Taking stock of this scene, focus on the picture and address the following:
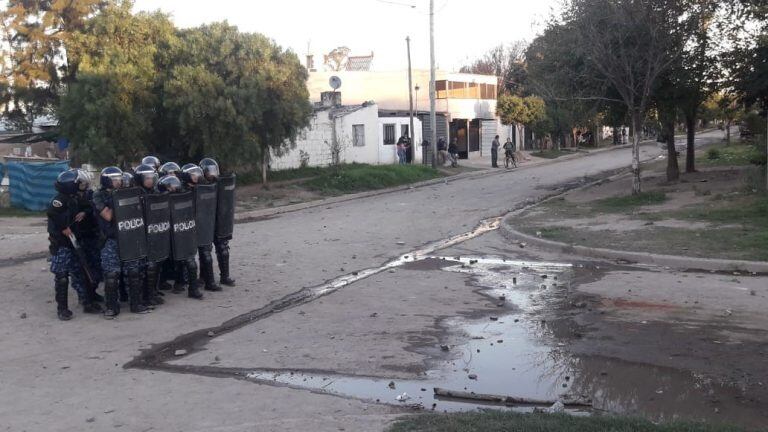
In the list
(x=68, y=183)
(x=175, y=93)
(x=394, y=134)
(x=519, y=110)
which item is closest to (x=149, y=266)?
(x=68, y=183)

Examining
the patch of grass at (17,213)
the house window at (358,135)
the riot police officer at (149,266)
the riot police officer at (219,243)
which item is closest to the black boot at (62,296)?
the riot police officer at (149,266)

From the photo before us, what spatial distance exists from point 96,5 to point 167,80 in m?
9.54

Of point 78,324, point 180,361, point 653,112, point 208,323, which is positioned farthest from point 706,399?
point 653,112

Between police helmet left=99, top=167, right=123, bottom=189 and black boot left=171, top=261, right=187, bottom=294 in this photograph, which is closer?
police helmet left=99, top=167, right=123, bottom=189

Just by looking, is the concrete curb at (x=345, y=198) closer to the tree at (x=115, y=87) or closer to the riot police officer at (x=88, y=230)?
the tree at (x=115, y=87)

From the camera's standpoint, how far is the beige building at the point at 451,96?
4838 centimetres

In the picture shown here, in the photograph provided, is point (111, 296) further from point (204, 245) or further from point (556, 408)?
point (556, 408)

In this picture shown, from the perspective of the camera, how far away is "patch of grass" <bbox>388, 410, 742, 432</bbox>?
4594 mm

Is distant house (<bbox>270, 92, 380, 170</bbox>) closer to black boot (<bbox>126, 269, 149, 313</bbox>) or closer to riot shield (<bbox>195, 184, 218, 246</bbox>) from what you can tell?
riot shield (<bbox>195, 184, 218, 246</bbox>)

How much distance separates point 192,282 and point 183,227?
0.75 meters

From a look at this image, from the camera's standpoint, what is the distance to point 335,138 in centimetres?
3419

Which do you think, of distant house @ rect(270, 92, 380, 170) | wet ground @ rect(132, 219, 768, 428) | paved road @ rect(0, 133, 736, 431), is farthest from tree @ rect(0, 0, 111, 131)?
wet ground @ rect(132, 219, 768, 428)

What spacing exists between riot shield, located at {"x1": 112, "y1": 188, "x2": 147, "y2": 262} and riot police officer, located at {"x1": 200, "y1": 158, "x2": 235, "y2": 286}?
138 centimetres

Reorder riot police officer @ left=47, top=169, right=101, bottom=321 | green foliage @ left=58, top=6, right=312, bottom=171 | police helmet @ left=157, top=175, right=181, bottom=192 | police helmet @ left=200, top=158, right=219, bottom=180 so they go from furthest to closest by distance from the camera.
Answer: green foliage @ left=58, top=6, right=312, bottom=171, police helmet @ left=200, top=158, right=219, bottom=180, police helmet @ left=157, top=175, right=181, bottom=192, riot police officer @ left=47, top=169, right=101, bottom=321
